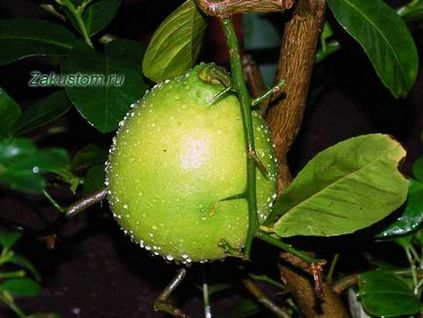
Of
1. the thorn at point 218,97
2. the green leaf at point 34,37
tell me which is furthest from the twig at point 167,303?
the green leaf at point 34,37

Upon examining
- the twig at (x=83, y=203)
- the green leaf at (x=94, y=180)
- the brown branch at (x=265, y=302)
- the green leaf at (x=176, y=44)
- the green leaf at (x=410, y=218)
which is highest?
the green leaf at (x=176, y=44)

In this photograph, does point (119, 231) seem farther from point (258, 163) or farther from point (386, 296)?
point (258, 163)

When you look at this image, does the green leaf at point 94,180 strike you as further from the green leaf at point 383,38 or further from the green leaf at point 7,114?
the green leaf at point 383,38

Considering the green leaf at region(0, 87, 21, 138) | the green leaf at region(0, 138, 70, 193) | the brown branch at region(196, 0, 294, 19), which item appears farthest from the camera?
the green leaf at region(0, 87, 21, 138)

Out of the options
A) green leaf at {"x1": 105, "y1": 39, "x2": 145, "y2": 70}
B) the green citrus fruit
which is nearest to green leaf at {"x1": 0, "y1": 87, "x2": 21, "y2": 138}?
green leaf at {"x1": 105, "y1": 39, "x2": 145, "y2": 70}

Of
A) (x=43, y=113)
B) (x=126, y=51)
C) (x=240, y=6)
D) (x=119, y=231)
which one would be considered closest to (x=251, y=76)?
(x=126, y=51)

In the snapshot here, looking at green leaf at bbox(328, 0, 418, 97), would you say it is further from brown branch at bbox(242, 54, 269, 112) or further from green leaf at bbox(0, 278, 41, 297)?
green leaf at bbox(0, 278, 41, 297)
